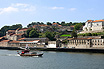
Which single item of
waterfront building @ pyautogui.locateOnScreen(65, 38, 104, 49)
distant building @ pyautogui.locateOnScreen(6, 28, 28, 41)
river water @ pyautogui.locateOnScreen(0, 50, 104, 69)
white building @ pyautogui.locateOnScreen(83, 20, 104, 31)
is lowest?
river water @ pyautogui.locateOnScreen(0, 50, 104, 69)

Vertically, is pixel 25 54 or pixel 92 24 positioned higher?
pixel 92 24

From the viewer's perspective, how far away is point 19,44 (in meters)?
108

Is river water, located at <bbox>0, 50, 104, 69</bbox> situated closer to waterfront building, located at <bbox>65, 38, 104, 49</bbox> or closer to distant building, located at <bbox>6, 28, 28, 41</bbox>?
waterfront building, located at <bbox>65, 38, 104, 49</bbox>

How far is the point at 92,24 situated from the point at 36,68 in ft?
257

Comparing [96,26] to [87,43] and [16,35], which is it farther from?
[16,35]

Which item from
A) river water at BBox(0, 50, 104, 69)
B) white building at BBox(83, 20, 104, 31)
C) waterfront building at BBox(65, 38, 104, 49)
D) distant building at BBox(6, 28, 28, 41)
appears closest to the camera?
river water at BBox(0, 50, 104, 69)

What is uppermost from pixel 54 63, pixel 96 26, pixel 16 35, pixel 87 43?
pixel 96 26

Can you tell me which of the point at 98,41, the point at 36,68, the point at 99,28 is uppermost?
the point at 99,28

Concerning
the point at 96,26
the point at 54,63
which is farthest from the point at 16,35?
the point at 54,63

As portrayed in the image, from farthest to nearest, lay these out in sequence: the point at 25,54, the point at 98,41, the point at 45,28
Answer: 1. the point at 45,28
2. the point at 98,41
3. the point at 25,54

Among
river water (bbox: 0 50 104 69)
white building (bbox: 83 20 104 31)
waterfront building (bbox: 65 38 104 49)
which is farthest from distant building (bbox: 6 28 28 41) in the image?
river water (bbox: 0 50 104 69)

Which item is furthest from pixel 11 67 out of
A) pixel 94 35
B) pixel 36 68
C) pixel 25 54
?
pixel 94 35

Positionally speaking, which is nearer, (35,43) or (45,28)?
(35,43)

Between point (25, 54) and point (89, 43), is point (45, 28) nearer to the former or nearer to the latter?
point (89, 43)
